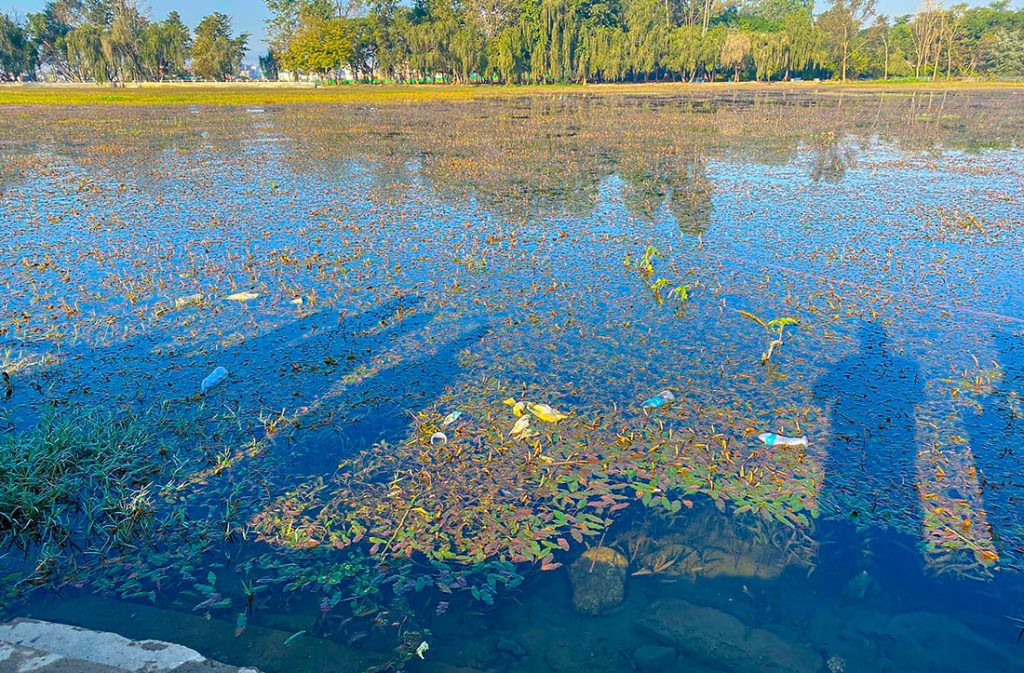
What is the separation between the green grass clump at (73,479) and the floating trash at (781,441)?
4.13m

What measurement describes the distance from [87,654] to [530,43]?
254ft

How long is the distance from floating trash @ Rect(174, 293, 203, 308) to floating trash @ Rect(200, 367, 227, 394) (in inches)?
84.3

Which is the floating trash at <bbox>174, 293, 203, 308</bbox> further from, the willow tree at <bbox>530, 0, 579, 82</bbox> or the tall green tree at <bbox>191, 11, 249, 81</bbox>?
the tall green tree at <bbox>191, 11, 249, 81</bbox>

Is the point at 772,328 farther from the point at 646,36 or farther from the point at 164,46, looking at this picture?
the point at 164,46

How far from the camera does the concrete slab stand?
8.93ft

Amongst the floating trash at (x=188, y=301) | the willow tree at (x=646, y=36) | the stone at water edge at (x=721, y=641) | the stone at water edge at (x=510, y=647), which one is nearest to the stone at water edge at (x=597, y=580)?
the stone at water edge at (x=721, y=641)

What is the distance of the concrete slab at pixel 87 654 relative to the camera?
2.72 meters

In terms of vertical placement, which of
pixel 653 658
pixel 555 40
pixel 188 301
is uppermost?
pixel 555 40

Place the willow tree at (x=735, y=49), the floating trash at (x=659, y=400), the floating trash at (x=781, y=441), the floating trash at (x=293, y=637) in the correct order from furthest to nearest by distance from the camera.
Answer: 1. the willow tree at (x=735, y=49)
2. the floating trash at (x=659, y=400)
3. the floating trash at (x=781, y=441)
4. the floating trash at (x=293, y=637)

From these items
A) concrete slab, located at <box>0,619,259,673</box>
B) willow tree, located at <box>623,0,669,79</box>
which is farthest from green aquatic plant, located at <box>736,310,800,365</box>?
willow tree, located at <box>623,0,669,79</box>

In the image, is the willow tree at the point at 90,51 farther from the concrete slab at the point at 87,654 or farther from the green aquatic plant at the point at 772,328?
the concrete slab at the point at 87,654

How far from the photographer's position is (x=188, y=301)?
24.1ft

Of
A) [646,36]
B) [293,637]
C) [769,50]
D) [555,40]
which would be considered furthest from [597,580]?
[646,36]

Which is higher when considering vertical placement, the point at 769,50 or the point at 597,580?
the point at 769,50
